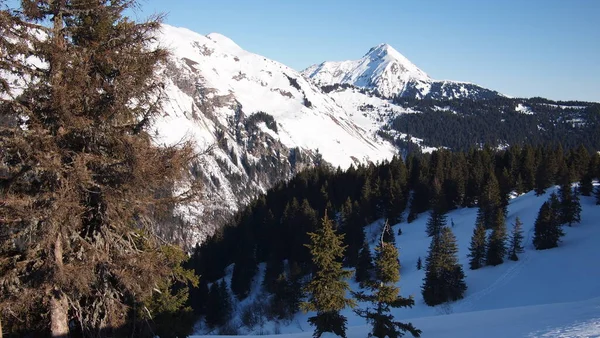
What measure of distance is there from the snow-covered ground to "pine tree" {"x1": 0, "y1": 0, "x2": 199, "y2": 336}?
1277cm

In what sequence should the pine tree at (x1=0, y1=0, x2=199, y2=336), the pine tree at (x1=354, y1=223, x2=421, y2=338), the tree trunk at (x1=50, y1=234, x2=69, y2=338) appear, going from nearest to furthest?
the pine tree at (x1=0, y1=0, x2=199, y2=336) < the tree trunk at (x1=50, y1=234, x2=69, y2=338) < the pine tree at (x1=354, y1=223, x2=421, y2=338)

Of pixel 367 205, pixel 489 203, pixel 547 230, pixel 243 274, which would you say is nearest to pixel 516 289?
pixel 547 230

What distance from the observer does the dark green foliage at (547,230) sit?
47875 mm

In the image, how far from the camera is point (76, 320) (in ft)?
28.1

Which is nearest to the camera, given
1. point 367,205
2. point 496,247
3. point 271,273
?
point 496,247

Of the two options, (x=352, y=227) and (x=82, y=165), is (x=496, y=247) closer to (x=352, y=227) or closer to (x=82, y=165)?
(x=352, y=227)

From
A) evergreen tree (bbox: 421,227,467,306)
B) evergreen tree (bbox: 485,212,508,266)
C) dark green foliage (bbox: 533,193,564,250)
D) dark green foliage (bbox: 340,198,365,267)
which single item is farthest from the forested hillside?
evergreen tree (bbox: 421,227,467,306)

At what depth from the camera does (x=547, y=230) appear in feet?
159

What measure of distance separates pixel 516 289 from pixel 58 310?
4394 cm

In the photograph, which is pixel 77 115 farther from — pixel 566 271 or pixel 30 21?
pixel 566 271

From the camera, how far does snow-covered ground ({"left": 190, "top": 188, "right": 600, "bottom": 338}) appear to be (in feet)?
56.0

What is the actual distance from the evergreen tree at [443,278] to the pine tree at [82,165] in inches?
1544

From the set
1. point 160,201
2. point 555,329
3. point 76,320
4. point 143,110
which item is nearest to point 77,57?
point 143,110

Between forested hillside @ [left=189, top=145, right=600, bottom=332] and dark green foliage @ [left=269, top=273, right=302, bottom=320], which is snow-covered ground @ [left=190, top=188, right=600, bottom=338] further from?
forested hillside @ [left=189, top=145, right=600, bottom=332]
